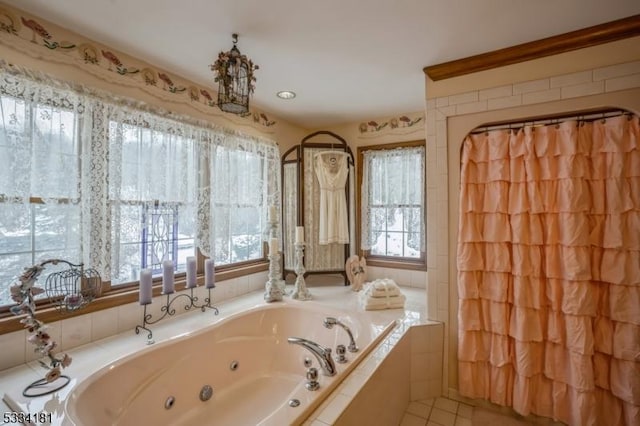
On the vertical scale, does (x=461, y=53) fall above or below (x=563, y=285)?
above

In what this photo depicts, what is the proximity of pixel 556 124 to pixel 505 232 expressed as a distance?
71 centimetres

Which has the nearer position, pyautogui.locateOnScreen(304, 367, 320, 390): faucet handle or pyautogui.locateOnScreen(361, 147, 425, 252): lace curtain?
pyautogui.locateOnScreen(304, 367, 320, 390): faucet handle

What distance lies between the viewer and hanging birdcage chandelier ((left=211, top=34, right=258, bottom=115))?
5.22ft

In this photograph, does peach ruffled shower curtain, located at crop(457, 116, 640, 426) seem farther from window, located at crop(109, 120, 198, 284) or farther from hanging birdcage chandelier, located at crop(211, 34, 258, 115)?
window, located at crop(109, 120, 198, 284)

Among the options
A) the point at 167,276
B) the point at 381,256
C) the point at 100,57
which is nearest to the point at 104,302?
the point at 167,276

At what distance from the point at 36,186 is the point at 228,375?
156cm

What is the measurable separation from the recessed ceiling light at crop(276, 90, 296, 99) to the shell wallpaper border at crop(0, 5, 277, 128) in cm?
50

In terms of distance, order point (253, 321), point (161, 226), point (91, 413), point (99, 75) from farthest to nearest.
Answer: point (253, 321)
point (161, 226)
point (99, 75)
point (91, 413)

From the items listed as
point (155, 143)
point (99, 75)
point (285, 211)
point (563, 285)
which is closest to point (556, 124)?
point (563, 285)

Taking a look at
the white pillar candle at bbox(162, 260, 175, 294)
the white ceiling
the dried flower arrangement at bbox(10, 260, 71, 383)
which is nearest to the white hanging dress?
the white ceiling

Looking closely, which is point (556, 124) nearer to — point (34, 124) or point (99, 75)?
point (99, 75)

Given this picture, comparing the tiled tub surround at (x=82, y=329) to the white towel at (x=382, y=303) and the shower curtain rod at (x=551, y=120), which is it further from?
the shower curtain rod at (x=551, y=120)

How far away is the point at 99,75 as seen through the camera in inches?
68.3

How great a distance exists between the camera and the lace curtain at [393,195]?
292 cm
